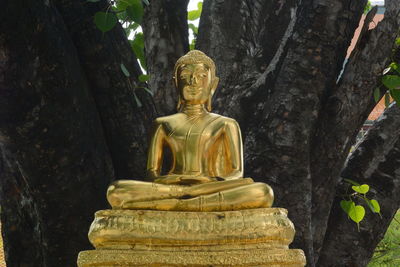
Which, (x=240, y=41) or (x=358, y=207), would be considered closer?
(x=358, y=207)

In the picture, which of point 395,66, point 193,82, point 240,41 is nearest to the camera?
point 193,82

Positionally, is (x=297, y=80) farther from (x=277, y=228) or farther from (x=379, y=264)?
(x=379, y=264)

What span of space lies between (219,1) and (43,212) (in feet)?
6.60

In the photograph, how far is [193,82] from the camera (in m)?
3.05

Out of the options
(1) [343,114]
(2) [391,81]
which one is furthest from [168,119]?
(2) [391,81]

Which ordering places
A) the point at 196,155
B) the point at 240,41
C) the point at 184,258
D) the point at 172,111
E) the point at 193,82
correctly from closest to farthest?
the point at 184,258 < the point at 196,155 < the point at 193,82 < the point at 172,111 < the point at 240,41

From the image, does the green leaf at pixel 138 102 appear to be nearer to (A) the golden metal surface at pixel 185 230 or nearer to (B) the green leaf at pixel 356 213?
(A) the golden metal surface at pixel 185 230

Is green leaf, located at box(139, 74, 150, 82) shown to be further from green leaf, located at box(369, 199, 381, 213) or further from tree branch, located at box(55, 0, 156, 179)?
green leaf, located at box(369, 199, 381, 213)

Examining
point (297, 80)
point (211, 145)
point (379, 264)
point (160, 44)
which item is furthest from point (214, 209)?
point (379, 264)

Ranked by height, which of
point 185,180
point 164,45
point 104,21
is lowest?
point 185,180

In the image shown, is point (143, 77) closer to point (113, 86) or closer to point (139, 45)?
point (113, 86)

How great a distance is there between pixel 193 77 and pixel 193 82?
27 millimetres

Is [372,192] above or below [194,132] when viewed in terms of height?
below

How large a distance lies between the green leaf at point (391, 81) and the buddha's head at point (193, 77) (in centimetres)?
106
